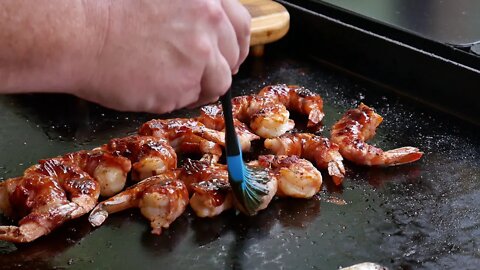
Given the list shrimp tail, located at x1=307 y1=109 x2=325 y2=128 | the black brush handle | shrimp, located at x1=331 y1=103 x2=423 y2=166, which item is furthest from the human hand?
shrimp tail, located at x1=307 y1=109 x2=325 y2=128

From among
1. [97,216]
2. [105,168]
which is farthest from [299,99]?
[97,216]

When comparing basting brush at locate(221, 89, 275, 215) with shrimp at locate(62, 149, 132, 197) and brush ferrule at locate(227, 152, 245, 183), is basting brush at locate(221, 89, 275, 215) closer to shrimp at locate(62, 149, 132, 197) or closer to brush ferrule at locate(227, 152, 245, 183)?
brush ferrule at locate(227, 152, 245, 183)


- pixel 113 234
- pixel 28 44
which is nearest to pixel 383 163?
pixel 113 234

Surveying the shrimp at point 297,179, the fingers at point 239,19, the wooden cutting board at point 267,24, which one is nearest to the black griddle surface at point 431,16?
the wooden cutting board at point 267,24

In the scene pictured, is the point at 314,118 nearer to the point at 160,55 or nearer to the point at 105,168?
the point at 105,168

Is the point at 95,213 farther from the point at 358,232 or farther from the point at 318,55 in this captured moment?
the point at 318,55
